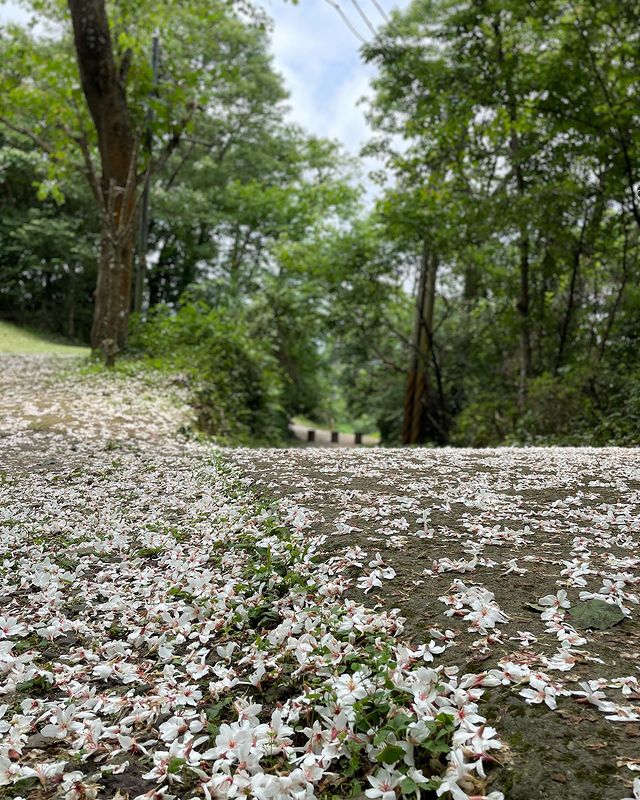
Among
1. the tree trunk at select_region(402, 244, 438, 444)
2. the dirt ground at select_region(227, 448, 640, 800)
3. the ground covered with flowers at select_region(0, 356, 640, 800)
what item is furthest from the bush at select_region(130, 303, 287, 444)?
the ground covered with flowers at select_region(0, 356, 640, 800)

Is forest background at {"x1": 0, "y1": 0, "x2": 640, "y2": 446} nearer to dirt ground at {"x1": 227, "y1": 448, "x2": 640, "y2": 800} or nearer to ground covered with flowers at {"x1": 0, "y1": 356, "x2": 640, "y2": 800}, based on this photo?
dirt ground at {"x1": 227, "y1": 448, "x2": 640, "y2": 800}

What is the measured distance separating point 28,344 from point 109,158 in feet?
28.7

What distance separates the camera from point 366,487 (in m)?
3.85

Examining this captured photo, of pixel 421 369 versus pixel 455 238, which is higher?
pixel 455 238

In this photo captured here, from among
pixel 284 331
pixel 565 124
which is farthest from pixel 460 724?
pixel 284 331

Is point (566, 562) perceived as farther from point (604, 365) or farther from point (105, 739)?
point (604, 365)

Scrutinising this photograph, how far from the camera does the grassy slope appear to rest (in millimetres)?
15617

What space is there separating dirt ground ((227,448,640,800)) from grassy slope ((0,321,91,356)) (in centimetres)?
1225

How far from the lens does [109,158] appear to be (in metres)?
10.7

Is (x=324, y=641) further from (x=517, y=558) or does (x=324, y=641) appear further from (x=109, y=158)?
(x=109, y=158)

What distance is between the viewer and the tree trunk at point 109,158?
9.59 m

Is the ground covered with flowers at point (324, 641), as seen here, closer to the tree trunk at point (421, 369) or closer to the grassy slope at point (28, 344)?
the tree trunk at point (421, 369)

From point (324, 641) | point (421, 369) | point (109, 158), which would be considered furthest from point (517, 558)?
point (109, 158)

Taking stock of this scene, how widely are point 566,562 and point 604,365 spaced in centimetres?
673
